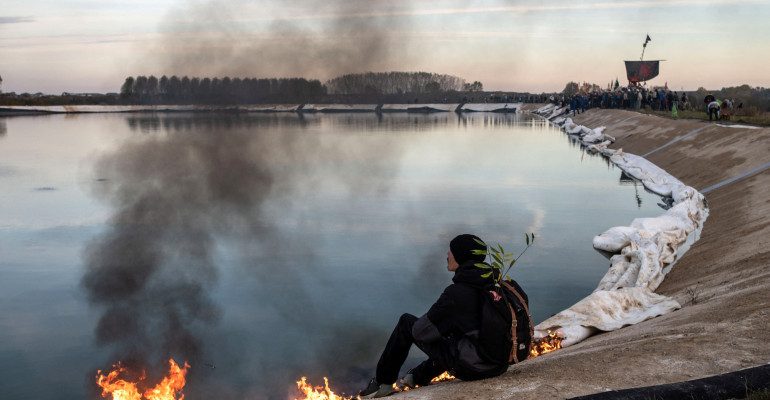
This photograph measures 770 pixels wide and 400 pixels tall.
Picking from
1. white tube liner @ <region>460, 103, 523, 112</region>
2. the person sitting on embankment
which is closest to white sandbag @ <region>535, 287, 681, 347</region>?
the person sitting on embankment

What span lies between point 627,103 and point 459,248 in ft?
207

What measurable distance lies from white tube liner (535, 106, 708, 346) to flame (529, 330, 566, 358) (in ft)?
0.35

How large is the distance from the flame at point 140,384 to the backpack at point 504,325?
4.16 metres

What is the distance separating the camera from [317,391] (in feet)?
31.2

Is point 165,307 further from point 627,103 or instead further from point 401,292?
point 627,103

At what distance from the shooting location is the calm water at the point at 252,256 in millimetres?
11266

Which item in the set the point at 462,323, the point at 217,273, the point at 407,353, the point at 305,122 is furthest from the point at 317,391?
the point at 305,122

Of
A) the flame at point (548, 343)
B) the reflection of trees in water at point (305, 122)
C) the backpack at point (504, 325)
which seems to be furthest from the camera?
the reflection of trees in water at point (305, 122)

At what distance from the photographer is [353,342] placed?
38.3 ft

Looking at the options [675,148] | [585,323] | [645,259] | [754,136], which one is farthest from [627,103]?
[585,323]

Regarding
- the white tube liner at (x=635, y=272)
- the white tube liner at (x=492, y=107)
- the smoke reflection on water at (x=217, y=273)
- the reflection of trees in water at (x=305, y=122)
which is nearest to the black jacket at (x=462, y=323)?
the smoke reflection on water at (x=217, y=273)

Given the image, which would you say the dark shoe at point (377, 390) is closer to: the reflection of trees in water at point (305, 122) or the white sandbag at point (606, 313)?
the white sandbag at point (606, 313)

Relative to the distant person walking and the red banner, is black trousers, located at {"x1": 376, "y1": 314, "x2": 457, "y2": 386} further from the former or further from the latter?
the red banner

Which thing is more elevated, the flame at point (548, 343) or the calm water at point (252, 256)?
the flame at point (548, 343)
